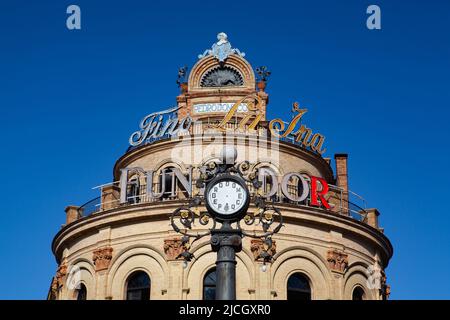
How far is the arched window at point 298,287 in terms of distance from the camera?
4069cm

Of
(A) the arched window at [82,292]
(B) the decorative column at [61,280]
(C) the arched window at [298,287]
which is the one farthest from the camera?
(B) the decorative column at [61,280]

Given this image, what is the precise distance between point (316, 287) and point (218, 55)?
52.7 feet

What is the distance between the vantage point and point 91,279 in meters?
41.9

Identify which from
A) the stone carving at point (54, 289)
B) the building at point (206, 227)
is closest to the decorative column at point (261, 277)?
the building at point (206, 227)

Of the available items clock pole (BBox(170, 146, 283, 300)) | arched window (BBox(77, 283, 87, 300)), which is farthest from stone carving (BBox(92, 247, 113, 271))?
clock pole (BBox(170, 146, 283, 300))

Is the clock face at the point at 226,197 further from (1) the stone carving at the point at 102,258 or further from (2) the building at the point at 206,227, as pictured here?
(1) the stone carving at the point at 102,258

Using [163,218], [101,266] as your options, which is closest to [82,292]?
[101,266]

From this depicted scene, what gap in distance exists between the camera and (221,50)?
166 ft

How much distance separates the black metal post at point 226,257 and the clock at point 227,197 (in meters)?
0.30

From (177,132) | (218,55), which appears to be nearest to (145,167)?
(177,132)

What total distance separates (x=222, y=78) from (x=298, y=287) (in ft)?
48.2

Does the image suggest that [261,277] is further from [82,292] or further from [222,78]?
[222,78]

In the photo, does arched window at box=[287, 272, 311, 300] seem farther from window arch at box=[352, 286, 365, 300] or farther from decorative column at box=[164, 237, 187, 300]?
decorative column at box=[164, 237, 187, 300]
